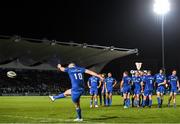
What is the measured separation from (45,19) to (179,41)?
24.6m

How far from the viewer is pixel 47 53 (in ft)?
221

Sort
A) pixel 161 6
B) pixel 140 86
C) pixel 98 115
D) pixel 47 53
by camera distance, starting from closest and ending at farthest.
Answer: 1. pixel 98 115
2. pixel 140 86
3. pixel 161 6
4. pixel 47 53

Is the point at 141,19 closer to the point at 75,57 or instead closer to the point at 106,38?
the point at 106,38

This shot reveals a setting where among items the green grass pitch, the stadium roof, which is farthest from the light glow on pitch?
the stadium roof

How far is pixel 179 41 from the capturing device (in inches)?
3059

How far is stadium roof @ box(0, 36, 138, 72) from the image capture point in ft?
200

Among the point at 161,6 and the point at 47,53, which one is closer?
the point at 161,6

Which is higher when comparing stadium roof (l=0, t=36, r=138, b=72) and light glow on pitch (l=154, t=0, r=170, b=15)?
light glow on pitch (l=154, t=0, r=170, b=15)

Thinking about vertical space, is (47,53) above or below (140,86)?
above

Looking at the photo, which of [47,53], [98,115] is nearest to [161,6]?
[98,115]

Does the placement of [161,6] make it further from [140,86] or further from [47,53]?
[47,53]

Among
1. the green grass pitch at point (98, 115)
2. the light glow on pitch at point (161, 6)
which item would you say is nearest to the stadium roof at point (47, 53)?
the light glow on pitch at point (161, 6)

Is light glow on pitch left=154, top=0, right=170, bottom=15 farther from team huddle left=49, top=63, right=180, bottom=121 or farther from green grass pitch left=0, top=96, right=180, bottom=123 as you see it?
green grass pitch left=0, top=96, right=180, bottom=123

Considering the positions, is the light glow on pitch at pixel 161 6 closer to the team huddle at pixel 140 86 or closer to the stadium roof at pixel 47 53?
the team huddle at pixel 140 86
